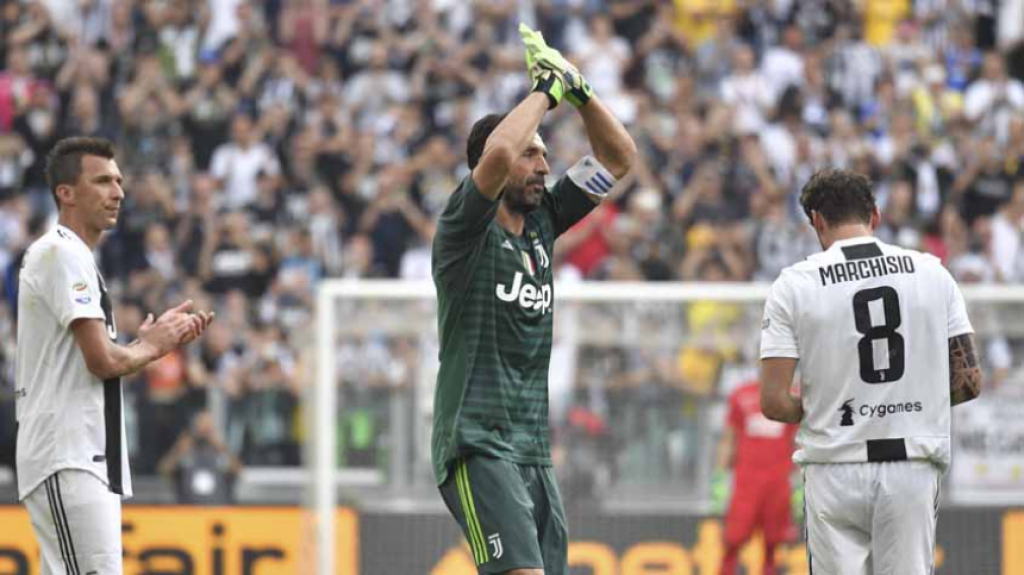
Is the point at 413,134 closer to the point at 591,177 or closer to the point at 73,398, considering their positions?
the point at 591,177

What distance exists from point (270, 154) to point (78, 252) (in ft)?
34.5

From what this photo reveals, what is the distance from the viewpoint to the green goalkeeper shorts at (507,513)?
6.71m

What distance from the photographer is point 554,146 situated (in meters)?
17.4

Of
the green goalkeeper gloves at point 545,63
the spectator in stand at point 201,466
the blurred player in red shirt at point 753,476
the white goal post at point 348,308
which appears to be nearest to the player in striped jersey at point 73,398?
the green goalkeeper gloves at point 545,63

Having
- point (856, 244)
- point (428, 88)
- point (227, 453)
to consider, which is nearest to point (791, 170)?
point (428, 88)

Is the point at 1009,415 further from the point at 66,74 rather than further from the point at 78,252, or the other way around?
the point at 66,74

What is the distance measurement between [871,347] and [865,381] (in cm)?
14

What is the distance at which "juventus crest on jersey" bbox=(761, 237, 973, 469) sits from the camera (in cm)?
682

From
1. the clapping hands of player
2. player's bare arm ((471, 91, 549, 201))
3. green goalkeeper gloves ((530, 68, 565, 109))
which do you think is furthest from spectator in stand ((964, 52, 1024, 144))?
the clapping hands of player

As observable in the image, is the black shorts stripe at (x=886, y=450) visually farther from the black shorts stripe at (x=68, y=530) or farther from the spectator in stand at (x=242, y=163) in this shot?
the spectator in stand at (x=242, y=163)

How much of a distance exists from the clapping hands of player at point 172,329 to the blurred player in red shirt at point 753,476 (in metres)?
6.46

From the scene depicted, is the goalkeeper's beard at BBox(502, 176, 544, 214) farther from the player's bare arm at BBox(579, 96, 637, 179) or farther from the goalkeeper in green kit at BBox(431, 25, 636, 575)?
the player's bare arm at BBox(579, 96, 637, 179)

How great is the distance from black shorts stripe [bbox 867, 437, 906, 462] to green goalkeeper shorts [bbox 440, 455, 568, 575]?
4.12 ft

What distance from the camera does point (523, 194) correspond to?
7.02m
